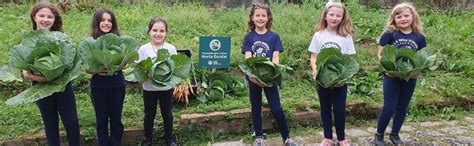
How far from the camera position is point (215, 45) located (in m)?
4.98

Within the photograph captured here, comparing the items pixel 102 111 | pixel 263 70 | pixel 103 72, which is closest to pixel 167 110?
pixel 102 111

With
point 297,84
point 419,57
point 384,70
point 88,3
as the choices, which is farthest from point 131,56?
point 88,3

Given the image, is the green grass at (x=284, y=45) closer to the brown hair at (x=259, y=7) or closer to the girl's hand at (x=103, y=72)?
the girl's hand at (x=103, y=72)

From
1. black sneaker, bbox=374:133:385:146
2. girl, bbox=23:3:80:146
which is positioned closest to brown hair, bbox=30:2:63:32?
girl, bbox=23:3:80:146

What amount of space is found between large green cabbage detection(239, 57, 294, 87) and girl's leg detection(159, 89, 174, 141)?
667 millimetres

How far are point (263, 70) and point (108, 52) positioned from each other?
1230mm

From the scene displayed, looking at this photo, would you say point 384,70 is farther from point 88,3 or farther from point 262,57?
point 88,3

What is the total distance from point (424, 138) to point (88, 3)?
6.00m

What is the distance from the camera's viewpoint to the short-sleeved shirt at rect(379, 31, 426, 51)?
4.08 metres

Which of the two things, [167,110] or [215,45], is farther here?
[215,45]

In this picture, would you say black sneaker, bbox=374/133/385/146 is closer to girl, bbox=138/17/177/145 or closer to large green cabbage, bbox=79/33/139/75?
girl, bbox=138/17/177/145

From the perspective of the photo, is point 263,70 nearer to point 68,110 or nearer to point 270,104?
point 270,104

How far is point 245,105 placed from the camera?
4922 mm

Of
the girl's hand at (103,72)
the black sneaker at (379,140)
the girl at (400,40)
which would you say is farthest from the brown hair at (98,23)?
the black sneaker at (379,140)
